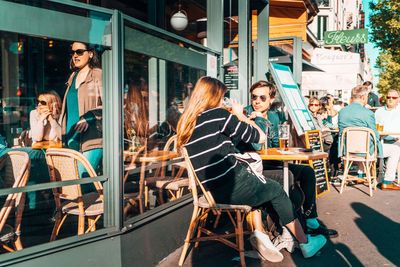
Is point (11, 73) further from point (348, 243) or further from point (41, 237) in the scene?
point (348, 243)

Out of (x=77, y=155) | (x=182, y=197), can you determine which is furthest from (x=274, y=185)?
(x=77, y=155)

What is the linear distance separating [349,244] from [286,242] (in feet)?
2.31

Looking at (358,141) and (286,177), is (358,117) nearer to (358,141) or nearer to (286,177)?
(358,141)

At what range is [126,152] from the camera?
369 centimetres

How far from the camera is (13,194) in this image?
3049mm

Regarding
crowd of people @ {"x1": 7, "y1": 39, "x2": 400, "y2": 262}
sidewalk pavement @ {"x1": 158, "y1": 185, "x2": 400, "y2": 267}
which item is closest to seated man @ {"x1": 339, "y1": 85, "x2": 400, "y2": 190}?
sidewalk pavement @ {"x1": 158, "y1": 185, "x2": 400, "y2": 267}

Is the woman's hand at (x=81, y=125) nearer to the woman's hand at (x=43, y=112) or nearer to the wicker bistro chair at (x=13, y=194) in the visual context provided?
the woman's hand at (x=43, y=112)

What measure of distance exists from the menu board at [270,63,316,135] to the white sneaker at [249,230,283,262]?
248 centimetres

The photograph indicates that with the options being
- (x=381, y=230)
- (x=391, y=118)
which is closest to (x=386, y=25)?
(x=391, y=118)

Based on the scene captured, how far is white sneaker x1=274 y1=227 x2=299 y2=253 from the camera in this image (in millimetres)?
4199

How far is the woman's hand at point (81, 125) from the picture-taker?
4000 mm

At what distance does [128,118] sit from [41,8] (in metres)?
1.16

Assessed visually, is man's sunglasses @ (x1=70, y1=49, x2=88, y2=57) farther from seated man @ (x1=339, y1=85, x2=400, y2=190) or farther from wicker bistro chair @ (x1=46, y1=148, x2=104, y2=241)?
seated man @ (x1=339, y1=85, x2=400, y2=190)

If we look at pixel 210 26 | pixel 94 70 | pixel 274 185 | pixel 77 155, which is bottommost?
pixel 274 185
